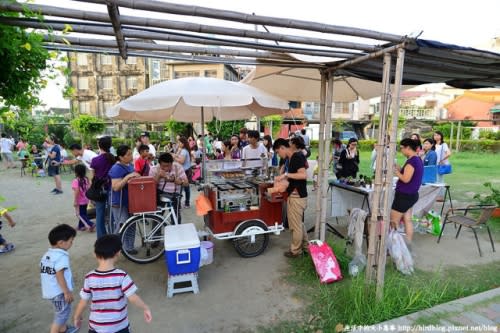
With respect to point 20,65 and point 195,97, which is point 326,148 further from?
point 20,65

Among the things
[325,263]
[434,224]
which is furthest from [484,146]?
[325,263]

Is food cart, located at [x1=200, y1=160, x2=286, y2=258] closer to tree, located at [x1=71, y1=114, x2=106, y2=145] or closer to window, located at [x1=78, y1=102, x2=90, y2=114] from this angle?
tree, located at [x1=71, y1=114, x2=106, y2=145]

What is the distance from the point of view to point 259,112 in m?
6.43

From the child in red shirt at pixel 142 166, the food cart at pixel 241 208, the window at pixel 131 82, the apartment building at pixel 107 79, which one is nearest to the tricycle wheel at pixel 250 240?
the food cart at pixel 241 208

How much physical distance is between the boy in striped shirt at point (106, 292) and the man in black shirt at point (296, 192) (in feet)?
8.38

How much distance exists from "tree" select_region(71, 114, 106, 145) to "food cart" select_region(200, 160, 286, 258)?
773 inches

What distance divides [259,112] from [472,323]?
15.9 feet

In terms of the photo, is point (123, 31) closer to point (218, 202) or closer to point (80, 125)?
point (218, 202)

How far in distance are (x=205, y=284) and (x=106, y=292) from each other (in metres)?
1.84

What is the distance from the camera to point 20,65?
1.90 meters

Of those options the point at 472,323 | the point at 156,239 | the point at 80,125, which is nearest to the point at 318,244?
the point at 472,323

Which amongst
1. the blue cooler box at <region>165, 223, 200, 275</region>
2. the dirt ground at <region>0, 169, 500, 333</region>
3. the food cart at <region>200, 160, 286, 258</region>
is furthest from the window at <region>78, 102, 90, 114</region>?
the blue cooler box at <region>165, 223, 200, 275</region>

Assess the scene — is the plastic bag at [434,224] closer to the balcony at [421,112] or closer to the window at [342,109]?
the window at [342,109]

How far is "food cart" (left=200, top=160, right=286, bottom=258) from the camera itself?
13.9 ft
